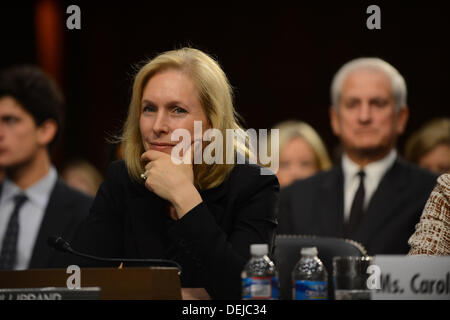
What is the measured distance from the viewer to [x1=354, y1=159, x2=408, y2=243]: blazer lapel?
10.2ft

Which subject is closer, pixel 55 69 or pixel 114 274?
pixel 114 274

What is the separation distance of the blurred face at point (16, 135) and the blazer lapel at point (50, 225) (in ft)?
→ 0.94

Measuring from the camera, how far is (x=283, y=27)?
5598 mm

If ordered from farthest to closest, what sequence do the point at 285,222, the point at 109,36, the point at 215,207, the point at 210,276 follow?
the point at 109,36, the point at 285,222, the point at 215,207, the point at 210,276

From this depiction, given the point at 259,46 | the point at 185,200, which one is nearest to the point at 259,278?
the point at 185,200

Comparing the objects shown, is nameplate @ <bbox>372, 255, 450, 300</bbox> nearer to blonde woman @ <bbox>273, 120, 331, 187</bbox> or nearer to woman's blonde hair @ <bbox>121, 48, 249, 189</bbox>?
woman's blonde hair @ <bbox>121, 48, 249, 189</bbox>

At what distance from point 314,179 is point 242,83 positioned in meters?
2.24

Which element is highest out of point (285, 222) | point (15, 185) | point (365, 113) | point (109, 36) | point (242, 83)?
point (109, 36)

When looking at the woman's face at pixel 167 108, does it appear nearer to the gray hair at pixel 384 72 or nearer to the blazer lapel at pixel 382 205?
the blazer lapel at pixel 382 205

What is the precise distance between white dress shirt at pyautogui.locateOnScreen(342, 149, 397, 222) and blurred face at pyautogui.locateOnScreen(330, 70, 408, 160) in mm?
61

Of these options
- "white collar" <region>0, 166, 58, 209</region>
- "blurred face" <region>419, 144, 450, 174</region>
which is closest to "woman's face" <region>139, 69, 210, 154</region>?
"white collar" <region>0, 166, 58, 209</region>

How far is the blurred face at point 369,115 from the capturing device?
11.3 ft
